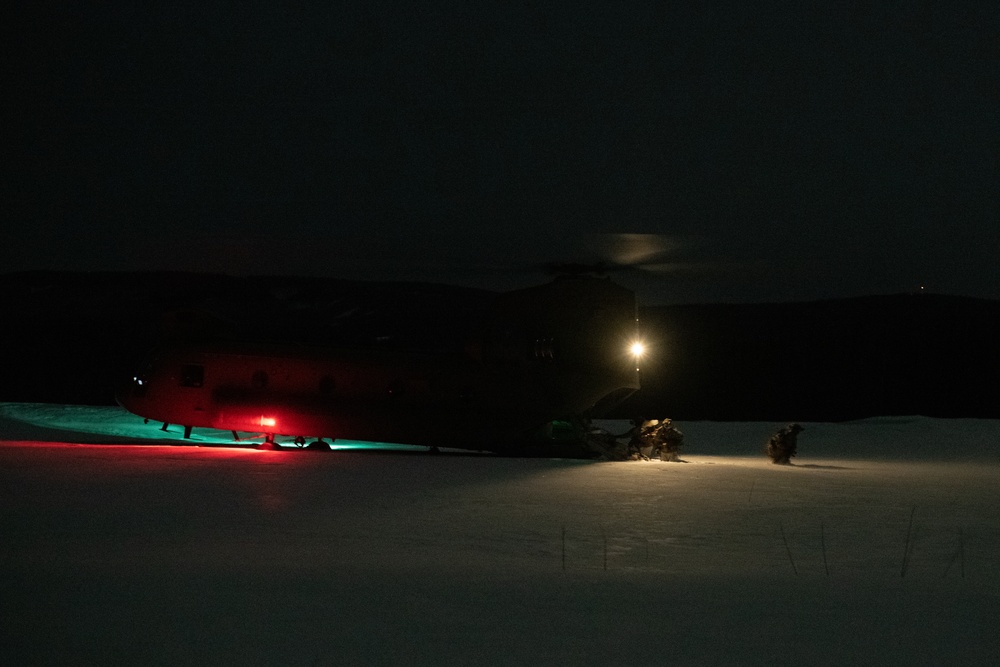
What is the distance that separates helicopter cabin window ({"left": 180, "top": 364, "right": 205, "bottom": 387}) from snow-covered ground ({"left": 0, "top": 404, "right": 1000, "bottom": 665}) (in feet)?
13.7

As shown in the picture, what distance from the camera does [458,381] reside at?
60.5 feet

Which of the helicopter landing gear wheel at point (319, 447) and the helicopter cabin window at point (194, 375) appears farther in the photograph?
the helicopter cabin window at point (194, 375)

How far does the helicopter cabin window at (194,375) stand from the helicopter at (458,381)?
2 cm

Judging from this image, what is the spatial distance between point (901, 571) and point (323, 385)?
42.4 ft

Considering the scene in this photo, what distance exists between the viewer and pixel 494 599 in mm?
5660

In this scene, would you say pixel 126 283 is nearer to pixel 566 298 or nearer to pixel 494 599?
pixel 566 298

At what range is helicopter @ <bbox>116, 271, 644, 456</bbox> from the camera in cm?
1830

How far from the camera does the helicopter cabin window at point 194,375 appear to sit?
18906 mm

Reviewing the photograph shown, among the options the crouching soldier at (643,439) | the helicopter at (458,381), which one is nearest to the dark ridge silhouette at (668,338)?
the helicopter at (458,381)

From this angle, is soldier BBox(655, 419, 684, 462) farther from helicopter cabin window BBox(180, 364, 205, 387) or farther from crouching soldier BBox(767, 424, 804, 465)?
helicopter cabin window BBox(180, 364, 205, 387)

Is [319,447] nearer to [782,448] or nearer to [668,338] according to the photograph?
[782,448]

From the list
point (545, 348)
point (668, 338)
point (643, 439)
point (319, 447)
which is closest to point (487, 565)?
point (545, 348)

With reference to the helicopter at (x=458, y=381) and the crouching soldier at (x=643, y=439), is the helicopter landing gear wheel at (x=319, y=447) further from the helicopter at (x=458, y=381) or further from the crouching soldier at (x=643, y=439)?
the crouching soldier at (x=643, y=439)

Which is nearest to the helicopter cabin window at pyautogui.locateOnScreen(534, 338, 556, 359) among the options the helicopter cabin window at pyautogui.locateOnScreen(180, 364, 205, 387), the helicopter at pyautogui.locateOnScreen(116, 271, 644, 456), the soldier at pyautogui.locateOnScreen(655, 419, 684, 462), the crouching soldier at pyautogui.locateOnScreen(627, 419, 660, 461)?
the helicopter at pyautogui.locateOnScreen(116, 271, 644, 456)
